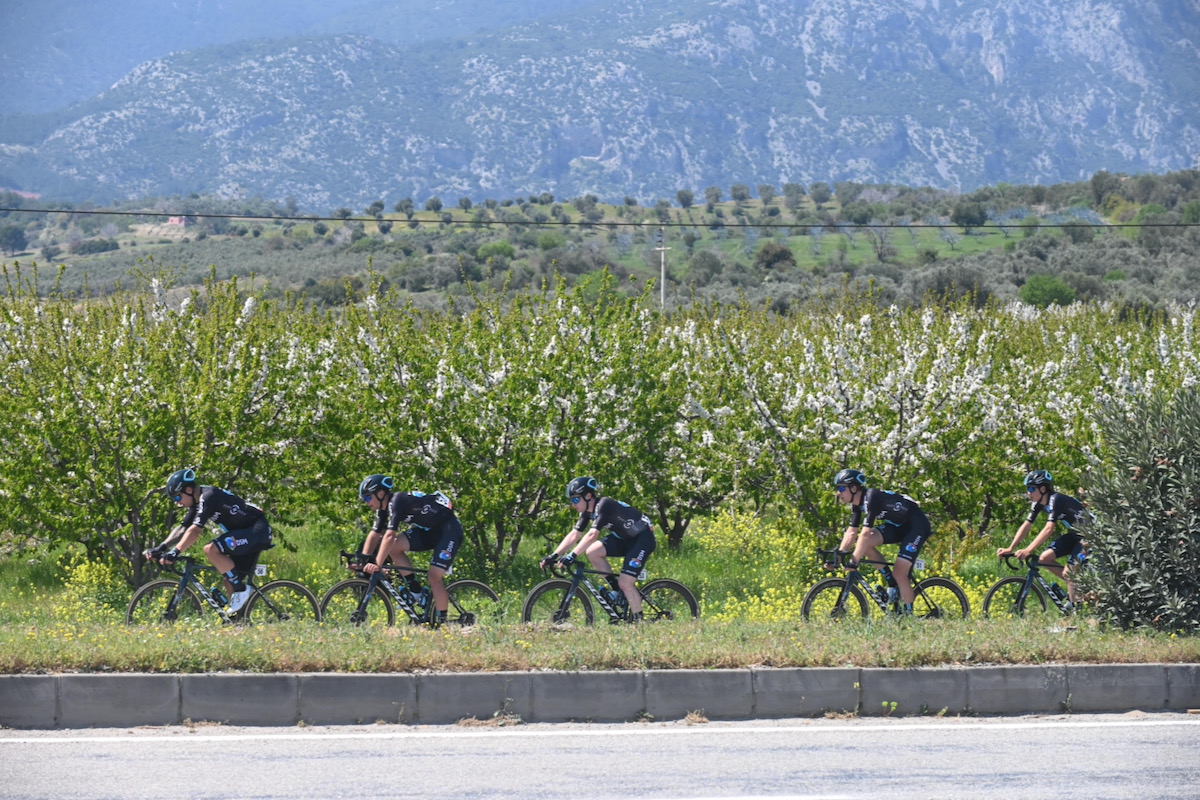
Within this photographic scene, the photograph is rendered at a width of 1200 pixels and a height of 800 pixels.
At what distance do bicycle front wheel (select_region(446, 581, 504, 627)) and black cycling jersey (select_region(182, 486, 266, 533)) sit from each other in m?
2.11

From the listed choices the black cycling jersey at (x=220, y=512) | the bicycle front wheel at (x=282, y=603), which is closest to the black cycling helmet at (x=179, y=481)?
the black cycling jersey at (x=220, y=512)

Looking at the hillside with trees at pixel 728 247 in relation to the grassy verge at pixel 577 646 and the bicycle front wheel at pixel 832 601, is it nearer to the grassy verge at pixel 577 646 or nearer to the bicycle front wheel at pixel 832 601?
the bicycle front wheel at pixel 832 601

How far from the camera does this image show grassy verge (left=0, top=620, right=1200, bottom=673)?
9.20 m

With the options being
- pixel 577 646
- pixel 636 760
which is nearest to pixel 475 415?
pixel 577 646

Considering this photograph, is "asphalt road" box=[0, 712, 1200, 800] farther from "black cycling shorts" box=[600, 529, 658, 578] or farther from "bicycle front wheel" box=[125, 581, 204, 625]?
"bicycle front wheel" box=[125, 581, 204, 625]

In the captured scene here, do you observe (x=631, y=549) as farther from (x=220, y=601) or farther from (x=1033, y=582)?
(x=1033, y=582)

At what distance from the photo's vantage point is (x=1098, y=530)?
1114 cm

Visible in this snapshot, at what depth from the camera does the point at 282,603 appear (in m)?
12.6

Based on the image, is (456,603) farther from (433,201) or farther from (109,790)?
(433,201)

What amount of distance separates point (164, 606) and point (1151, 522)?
9.30m

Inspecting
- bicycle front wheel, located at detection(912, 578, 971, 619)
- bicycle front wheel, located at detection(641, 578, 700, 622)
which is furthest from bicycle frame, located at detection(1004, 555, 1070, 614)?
bicycle front wheel, located at detection(641, 578, 700, 622)

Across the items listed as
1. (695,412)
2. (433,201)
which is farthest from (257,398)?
(433,201)

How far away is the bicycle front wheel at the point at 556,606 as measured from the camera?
12109 mm

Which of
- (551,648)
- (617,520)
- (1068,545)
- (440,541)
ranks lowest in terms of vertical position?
(551,648)
